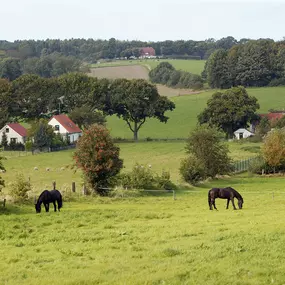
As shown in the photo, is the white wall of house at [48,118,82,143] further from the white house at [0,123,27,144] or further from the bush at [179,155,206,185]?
the bush at [179,155,206,185]

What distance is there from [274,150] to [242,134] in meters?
32.4

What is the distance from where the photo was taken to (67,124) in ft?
298

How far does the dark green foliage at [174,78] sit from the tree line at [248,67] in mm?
5409

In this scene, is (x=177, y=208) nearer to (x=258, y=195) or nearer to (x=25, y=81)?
(x=258, y=195)

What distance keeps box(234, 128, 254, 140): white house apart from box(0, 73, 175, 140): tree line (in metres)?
11.1

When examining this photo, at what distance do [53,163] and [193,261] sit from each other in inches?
2082

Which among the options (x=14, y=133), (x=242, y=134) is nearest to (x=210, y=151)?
(x=242, y=134)

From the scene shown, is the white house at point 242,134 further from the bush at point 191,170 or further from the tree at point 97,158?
the tree at point 97,158

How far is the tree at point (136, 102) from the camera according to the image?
9344 cm

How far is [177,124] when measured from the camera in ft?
346

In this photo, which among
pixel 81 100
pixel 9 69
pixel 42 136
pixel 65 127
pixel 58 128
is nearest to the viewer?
pixel 42 136

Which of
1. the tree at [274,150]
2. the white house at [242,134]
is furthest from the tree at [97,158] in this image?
the white house at [242,134]

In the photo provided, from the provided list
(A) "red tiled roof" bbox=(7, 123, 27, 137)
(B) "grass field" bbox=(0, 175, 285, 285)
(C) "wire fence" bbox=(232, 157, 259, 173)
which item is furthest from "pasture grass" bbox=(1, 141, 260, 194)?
(B) "grass field" bbox=(0, 175, 285, 285)

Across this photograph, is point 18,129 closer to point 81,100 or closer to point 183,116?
point 81,100
